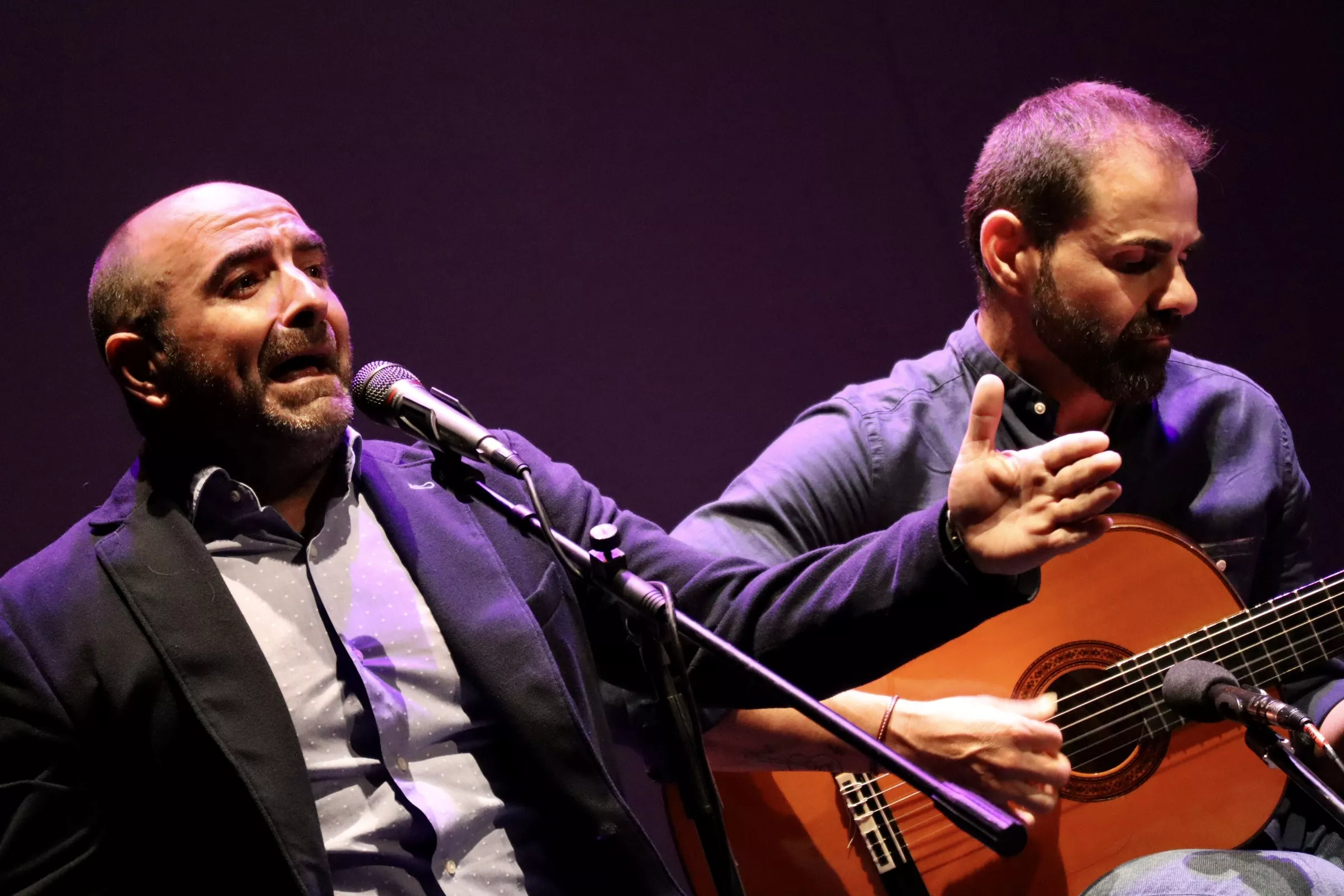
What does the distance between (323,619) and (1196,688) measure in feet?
5.04

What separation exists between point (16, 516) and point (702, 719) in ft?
5.55

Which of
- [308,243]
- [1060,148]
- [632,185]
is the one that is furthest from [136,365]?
[1060,148]

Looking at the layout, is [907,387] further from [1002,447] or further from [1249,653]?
[1249,653]

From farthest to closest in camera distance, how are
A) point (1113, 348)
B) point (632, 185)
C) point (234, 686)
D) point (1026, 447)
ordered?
point (632, 185) < point (1026, 447) < point (1113, 348) < point (234, 686)

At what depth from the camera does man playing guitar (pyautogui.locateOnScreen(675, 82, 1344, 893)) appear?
256 centimetres

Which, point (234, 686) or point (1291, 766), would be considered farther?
point (1291, 766)

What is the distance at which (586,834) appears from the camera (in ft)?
6.39

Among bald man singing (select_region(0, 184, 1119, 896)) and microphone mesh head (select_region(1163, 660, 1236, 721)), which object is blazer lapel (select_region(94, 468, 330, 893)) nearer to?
bald man singing (select_region(0, 184, 1119, 896))

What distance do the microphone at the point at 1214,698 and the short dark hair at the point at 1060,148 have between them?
97 centimetres

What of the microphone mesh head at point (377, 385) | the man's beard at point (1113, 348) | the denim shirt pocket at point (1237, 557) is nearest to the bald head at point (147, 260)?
the microphone mesh head at point (377, 385)

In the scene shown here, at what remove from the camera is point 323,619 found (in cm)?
206

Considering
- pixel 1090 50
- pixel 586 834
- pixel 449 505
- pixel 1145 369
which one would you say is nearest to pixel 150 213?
pixel 449 505

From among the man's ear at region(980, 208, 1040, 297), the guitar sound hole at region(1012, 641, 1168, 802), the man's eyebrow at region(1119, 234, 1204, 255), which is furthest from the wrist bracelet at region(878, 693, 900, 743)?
the man's eyebrow at region(1119, 234, 1204, 255)

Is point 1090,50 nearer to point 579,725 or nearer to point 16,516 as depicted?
point 579,725
